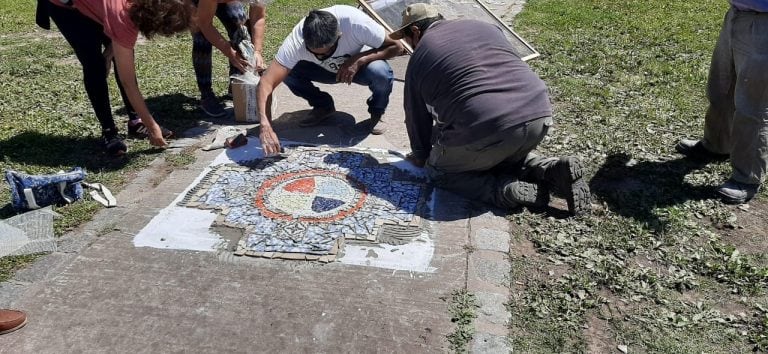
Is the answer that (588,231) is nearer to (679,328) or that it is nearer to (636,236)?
(636,236)

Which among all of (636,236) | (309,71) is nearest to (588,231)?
(636,236)

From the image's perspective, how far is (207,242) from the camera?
10.3 feet

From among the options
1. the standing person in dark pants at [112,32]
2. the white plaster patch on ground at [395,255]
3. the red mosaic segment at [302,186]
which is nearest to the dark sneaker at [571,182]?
the white plaster patch on ground at [395,255]

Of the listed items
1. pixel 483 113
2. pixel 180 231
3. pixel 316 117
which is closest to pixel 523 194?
pixel 483 113

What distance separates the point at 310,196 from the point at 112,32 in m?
1.58

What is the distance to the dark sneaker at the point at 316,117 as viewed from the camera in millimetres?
4789

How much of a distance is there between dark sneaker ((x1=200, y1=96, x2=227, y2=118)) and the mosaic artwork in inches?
45.1

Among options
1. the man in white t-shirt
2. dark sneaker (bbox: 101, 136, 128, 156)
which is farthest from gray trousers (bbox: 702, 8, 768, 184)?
dark sneaker (bbox: 101, 136, 128, 156)

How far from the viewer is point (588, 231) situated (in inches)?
129

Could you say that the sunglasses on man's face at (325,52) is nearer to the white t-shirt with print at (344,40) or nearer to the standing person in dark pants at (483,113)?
Answer: the white t-shirt with print at (344,40)

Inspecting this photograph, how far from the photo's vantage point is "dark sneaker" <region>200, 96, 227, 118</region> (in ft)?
16.5

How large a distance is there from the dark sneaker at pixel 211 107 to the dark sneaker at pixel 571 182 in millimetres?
2915

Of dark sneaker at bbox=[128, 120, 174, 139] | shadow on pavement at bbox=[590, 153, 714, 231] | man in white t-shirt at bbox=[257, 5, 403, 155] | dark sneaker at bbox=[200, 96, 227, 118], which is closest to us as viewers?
shadow on pavement at bbox=[590, 153, 714, 231]

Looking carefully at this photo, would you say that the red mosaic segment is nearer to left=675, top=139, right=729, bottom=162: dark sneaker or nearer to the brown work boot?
the brown work boot
